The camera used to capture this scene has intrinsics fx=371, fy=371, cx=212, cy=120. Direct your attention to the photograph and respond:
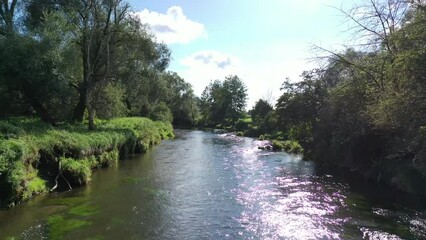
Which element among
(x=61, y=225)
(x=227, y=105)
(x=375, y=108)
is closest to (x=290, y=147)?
(x=375, y=108)

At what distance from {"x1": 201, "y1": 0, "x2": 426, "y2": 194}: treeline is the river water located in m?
2.63

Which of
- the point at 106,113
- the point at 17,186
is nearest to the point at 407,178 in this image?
the point at 17,186

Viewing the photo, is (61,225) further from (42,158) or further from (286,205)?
(286,205)

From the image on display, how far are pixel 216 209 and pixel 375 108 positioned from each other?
10.6m

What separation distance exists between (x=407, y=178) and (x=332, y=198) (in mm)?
4922

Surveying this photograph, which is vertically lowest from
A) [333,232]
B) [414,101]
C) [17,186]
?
[333,232]

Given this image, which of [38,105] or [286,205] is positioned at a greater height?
[38,105]

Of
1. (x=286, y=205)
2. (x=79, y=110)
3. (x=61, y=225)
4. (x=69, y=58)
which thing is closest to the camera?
(x=61, y=225)

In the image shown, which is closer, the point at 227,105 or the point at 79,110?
the point at 79,110

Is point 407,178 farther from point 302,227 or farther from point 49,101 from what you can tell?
point 49,101

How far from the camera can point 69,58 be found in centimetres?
2800

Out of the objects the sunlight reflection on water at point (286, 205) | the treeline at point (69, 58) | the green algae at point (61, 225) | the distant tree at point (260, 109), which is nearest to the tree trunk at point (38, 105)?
the treeline at point (69, 58)

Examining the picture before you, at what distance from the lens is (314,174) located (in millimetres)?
27062

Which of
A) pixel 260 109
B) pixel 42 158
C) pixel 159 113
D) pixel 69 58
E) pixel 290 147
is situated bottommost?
pixel 290 147
